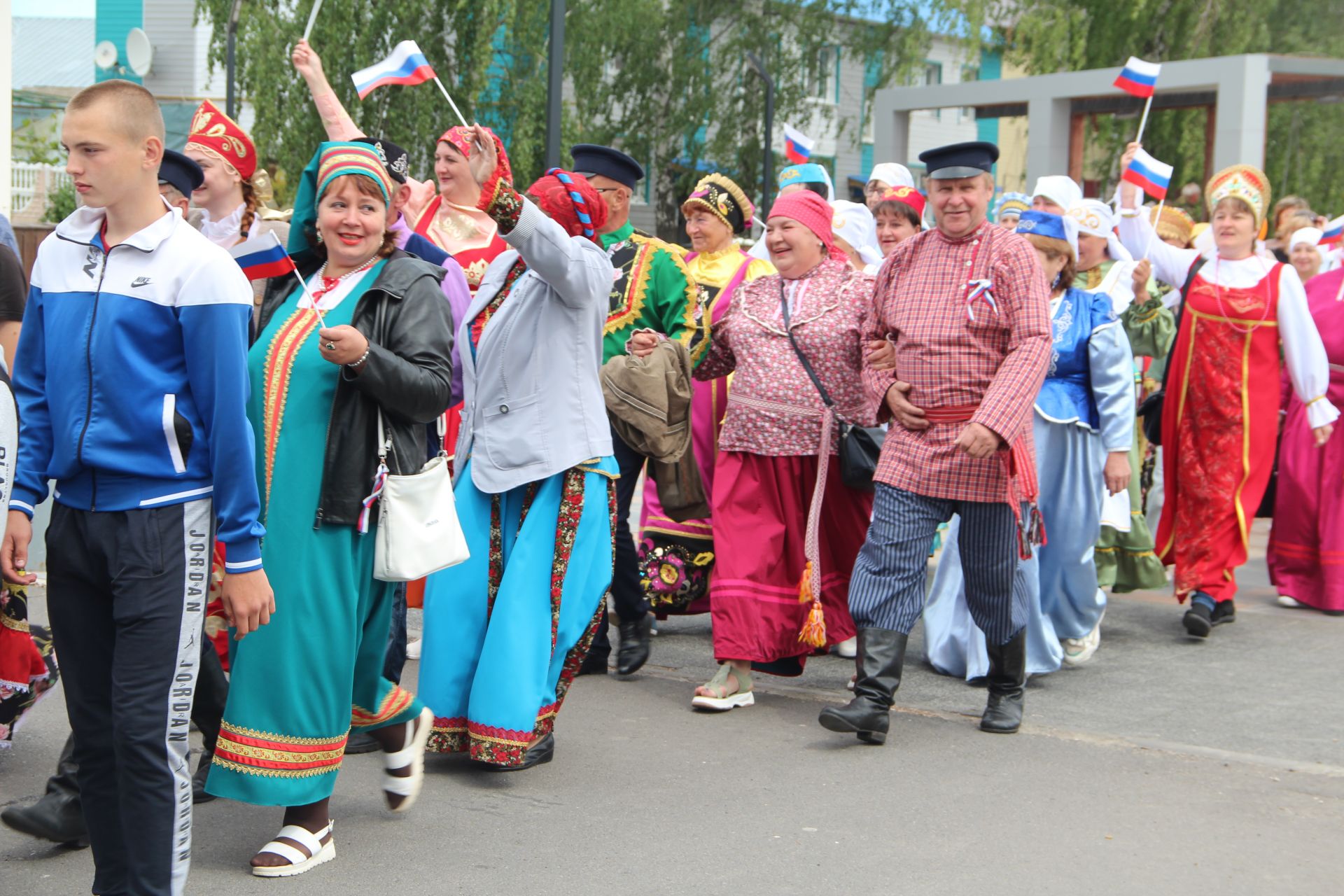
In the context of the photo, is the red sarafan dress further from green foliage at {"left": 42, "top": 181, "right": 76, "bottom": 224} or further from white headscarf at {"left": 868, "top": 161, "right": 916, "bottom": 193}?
green foliage at {"left": 42, "top": 181, "right": 76, "bottom": 224}

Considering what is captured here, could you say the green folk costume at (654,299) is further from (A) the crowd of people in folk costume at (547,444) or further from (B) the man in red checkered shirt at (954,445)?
(B) the man in red checkered shirt at (954,445)

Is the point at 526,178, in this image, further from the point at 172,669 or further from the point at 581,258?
the point at 172,669

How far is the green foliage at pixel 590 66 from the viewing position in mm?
24328

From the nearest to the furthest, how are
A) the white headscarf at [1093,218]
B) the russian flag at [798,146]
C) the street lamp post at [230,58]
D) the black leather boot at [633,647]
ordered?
1. the black leather boot at [633,647]
2. the white headscarf at [1093,218]
3. the russian flag at [798,146]
4. the street lamp post at [230,58]

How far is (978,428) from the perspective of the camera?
522 centimetres

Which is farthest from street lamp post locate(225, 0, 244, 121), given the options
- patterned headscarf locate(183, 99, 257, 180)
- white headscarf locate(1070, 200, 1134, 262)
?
patterned headscarf locate(183, 99, 257, 180)

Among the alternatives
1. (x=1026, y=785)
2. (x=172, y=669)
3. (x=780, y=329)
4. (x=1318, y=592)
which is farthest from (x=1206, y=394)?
(x=172, y=669)

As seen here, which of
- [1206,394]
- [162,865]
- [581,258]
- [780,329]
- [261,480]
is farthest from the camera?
[1206,394]

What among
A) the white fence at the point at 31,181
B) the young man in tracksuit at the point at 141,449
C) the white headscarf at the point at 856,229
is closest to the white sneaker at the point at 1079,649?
the white headscarf at the point at 856,229

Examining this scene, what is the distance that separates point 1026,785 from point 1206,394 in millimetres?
3533

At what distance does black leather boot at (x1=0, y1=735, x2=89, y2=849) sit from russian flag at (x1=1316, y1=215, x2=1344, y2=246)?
28.9 feet

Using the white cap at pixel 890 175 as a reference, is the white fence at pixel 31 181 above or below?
above

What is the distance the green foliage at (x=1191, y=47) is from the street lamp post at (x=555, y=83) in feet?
55.4

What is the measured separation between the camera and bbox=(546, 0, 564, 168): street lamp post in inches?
472
